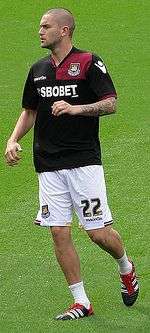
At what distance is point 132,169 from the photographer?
13.0 metres

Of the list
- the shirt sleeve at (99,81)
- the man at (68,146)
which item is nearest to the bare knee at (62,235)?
the man at (68,146)

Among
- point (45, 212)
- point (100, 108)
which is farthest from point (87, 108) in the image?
point (45, 212)

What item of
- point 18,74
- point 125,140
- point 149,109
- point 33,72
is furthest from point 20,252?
point 18,74

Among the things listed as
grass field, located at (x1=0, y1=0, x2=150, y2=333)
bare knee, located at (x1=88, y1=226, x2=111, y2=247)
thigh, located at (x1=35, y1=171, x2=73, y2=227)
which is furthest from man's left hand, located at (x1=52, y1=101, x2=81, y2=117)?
grass field, located at (x1=0, y1=0, x2=150, y2=333)

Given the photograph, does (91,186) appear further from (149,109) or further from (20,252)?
(149,109)

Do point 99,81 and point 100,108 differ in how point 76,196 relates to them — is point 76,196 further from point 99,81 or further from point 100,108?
point 99,81

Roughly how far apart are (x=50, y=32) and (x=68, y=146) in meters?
0.87

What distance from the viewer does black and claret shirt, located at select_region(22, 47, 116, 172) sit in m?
8.82

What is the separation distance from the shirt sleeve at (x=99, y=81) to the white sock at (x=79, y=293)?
57.6 inches

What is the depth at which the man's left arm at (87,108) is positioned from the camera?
844cm

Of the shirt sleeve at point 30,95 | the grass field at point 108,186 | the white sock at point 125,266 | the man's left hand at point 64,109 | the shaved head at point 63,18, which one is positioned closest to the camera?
the man's left hand at point 64,109

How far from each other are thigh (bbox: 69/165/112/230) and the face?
0.98 meters

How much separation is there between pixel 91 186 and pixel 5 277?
4.92ft

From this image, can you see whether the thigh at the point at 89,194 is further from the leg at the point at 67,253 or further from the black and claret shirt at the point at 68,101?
the leg at the point at 67,253
